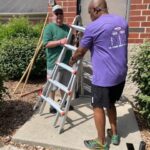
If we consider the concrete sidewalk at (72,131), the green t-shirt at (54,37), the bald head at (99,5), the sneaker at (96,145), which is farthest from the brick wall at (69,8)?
the sneaker at (96,145)

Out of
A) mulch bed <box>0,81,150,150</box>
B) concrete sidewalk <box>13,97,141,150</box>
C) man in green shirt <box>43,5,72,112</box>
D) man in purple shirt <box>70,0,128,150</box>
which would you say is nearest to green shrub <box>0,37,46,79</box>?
mulch bed <box>0,81,150,150</box>

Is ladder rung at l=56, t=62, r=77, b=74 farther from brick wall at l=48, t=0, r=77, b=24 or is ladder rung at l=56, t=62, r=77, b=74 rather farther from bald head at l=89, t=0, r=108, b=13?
brick wall at l=48, t=0, r=77, b=24

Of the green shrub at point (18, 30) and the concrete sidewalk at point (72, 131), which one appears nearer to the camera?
the concrete sidewalk at point (72, 131)

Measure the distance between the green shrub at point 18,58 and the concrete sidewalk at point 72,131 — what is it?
5.98ft

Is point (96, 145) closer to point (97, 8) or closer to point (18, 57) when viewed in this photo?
point (97, 8)

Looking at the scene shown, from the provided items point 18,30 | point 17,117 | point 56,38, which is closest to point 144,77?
point 56,38

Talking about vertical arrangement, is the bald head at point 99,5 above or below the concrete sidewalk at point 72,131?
above

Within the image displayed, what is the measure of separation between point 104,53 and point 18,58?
3675 mm

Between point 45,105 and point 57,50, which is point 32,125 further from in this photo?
point 57,50

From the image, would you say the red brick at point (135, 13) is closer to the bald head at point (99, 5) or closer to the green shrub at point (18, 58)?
the bald head at point (99, 5)

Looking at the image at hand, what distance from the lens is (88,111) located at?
6.27 meters

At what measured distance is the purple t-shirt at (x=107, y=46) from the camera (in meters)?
4.56

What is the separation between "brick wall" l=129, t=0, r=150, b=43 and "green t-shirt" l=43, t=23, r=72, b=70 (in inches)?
51.9

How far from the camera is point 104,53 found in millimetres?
4641
